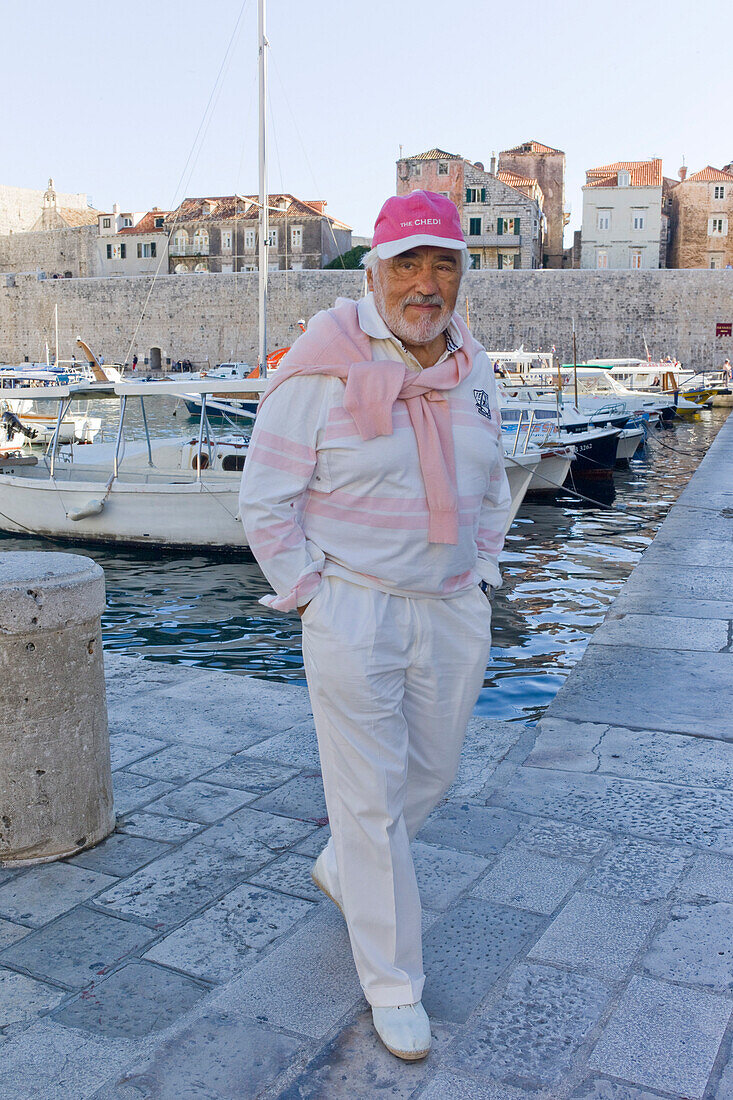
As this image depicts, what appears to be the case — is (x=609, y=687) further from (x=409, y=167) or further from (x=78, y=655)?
(x=409, y=167)

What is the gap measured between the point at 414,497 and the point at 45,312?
180 feet

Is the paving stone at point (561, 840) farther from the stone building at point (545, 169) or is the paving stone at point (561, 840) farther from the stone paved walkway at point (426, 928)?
the stone building at point (545, 169)

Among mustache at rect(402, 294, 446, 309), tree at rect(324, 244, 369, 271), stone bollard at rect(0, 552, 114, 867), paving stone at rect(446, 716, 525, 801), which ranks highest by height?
tree at rect(324, 244, 369, 271)

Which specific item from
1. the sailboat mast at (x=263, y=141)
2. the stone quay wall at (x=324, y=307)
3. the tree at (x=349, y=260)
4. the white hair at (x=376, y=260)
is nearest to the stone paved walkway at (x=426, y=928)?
the white hair at (x=376, y=260)

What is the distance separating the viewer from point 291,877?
2496 mm

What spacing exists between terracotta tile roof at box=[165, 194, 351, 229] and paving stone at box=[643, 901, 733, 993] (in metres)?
53.7

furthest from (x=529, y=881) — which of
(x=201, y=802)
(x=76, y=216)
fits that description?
(x=76, y=216)

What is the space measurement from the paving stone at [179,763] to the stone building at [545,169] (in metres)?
54.6

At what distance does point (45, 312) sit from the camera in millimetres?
52688

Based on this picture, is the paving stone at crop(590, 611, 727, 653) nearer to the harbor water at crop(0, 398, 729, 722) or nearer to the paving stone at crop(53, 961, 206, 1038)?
the harbor water at crop(0, 398, 729, 722)

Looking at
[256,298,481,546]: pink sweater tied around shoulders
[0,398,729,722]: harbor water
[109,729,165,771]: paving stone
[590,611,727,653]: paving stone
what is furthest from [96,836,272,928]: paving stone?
[0,398,729,722]: harbor water

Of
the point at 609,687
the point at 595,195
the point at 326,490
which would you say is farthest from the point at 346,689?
the point at 595,195

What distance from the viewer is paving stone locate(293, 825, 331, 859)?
2617 mm

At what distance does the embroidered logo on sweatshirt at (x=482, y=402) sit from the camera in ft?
6.93
